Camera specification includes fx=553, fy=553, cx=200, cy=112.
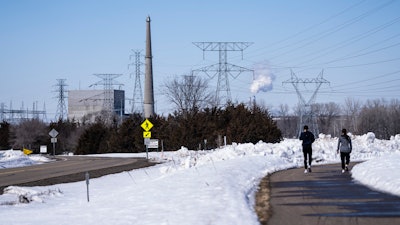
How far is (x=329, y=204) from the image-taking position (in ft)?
40.1

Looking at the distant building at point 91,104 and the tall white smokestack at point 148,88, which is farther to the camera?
the distant building at point 91,104

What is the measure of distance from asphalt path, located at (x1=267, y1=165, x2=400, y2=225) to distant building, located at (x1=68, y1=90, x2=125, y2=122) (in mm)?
113355

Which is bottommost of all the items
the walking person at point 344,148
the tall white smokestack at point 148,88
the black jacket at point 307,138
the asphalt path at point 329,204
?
the asphalt path at point 329,204

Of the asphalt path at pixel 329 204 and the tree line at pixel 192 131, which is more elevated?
the tree line at pixel 192 131

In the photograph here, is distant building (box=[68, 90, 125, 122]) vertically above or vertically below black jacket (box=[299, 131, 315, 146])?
above

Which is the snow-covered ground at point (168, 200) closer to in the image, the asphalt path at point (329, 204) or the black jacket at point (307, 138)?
the asphalt path at point (329, 204)

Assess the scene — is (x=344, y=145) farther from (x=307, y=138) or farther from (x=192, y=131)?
A: (x=192, y=131)

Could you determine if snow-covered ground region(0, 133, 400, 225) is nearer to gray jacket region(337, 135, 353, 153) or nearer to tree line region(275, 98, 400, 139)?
gray jacket region(337, 135, 353, 153)

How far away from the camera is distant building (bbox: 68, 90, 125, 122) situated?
425 feet

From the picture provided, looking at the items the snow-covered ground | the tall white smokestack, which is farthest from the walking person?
the tall white smokestack

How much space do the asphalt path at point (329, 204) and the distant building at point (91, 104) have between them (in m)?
113

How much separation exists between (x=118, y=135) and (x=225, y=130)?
21.6m

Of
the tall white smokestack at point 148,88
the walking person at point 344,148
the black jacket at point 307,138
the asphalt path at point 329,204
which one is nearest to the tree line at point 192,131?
the tall white smokestack at point 148,88

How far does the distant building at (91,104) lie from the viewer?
130 m
